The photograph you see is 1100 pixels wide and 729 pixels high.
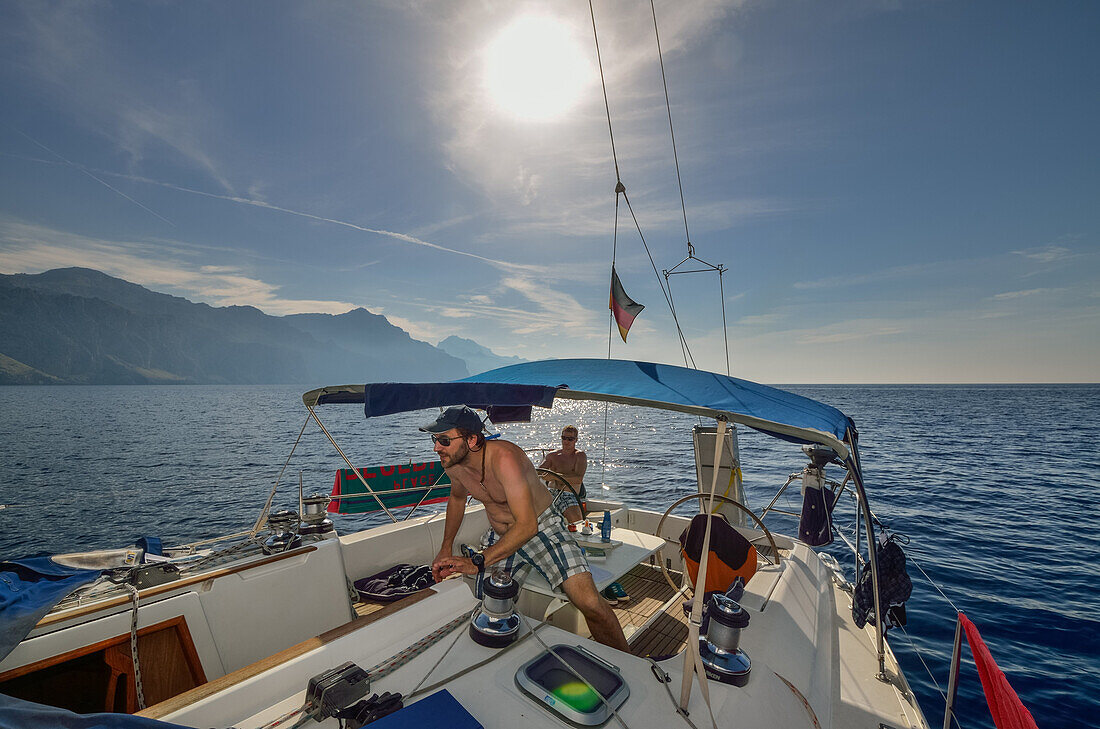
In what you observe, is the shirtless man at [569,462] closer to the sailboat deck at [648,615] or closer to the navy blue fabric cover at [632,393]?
the sailboat deck at [648,615]

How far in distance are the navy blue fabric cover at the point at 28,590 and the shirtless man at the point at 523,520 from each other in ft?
6.21

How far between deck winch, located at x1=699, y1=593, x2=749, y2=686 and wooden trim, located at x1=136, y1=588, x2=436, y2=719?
1.54 metres

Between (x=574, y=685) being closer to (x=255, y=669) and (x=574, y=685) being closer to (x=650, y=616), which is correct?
(x=255, y=669)

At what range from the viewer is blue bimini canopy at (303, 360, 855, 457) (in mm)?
2754

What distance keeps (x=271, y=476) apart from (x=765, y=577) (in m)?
23.1

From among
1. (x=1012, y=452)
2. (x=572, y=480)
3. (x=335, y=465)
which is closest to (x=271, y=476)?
(x=335, y=465)

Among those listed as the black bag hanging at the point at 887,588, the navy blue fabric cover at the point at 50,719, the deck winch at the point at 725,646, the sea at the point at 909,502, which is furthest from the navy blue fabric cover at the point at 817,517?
the navy blue fabric cover at the point at 50,719

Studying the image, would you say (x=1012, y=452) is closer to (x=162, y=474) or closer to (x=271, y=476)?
(x=271, y=476)

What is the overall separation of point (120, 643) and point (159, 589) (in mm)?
288

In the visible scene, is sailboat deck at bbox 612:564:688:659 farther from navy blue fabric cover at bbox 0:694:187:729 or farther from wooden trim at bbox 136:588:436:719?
navy blue fabric cover at bbox 0:694:187:729

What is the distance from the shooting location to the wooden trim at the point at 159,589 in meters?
2.32

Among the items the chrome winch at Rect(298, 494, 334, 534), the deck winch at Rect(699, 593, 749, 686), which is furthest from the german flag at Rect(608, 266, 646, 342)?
the deck winch at Rect(699, 593, 749, 686)

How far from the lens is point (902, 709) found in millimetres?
2818

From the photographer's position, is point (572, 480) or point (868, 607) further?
point (572, 480)
